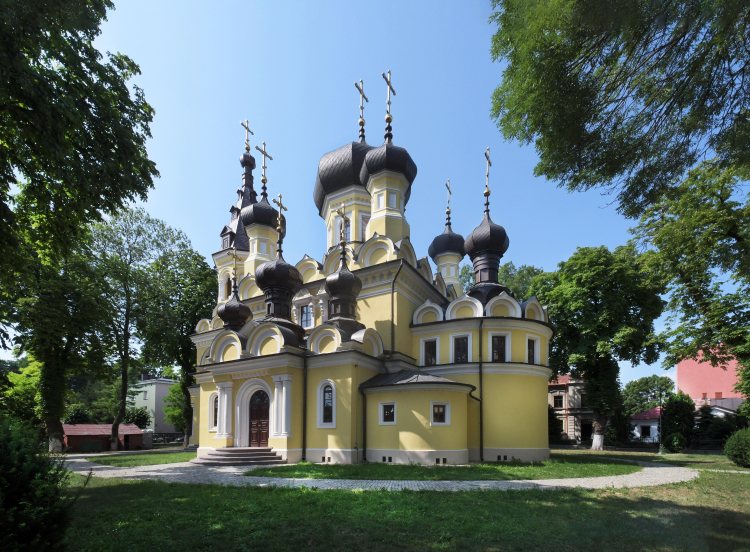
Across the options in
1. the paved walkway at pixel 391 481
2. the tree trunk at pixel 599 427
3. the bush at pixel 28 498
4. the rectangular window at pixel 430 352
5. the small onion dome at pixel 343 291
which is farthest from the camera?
the tree trunk at pixel 599 427

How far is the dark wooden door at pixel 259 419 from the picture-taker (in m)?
16.6

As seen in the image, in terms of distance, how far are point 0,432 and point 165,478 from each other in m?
8.23

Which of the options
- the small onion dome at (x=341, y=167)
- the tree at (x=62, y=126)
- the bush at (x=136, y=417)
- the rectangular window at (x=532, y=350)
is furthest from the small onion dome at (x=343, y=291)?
the bush at (x=136, y=417)

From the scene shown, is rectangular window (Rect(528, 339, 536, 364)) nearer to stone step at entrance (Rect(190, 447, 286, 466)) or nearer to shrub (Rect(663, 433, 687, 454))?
stone step at entrance (Rect(190, 447, 286, 466))

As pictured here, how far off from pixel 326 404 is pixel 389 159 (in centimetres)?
1105

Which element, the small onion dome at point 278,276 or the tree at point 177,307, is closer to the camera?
the small onion dome at point 278,276

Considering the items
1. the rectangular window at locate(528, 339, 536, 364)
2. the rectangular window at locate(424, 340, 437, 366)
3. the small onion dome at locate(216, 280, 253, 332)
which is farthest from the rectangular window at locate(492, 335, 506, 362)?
the small onion dome at locate(216, 280, 253, 332)

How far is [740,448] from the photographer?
15.5 metres

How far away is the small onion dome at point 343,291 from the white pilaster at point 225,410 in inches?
189

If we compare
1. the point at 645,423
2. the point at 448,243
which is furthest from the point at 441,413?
the point at 645,423

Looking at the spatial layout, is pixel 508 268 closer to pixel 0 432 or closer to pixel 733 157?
pixel 733 157

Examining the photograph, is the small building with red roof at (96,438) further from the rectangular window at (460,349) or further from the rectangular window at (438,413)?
the rectangular window at (438,413)

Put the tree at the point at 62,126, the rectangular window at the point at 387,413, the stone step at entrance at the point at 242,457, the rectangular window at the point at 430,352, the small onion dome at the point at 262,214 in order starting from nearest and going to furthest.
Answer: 1. the tree at the point at 62,126
2. the stone step at entrance at the point at 242,457
3. the rectangular window at the point at 387,413
4. the rectangular window at the point at 430,352
5. the small onion dome at the point at 262,214

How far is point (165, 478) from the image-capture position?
11805 mm
